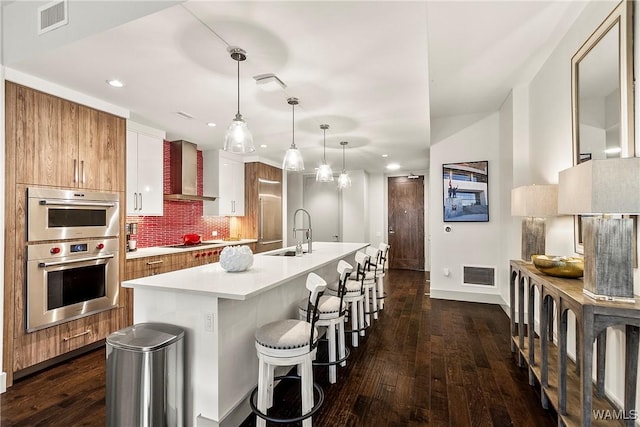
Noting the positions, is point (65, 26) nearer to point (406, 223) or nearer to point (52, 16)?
point (52, 16)

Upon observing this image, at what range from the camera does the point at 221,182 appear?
216 inches

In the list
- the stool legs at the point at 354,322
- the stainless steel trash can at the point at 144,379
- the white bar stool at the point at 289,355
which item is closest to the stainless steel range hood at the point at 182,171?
the stool legs at the point at 354,322

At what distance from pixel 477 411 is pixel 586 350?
982 mm

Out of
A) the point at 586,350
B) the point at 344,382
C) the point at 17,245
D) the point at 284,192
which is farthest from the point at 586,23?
the point at 284,192

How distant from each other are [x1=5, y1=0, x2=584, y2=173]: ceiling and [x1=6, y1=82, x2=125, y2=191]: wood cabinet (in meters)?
0.22

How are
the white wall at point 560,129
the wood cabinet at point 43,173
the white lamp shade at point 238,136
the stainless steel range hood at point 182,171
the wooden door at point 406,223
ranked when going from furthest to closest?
the wooden door at point 406,223, the stainless steel range hood at point 182,171, the wood cabinet at point 43,173, the white lamp shade at point 238,136, the white wall at point 560,129

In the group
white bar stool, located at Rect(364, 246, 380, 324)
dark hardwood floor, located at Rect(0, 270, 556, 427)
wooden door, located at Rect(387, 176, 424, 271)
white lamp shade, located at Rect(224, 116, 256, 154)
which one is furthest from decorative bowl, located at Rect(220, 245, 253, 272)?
wooden door, located at Rect(387, 176, 424, 271)

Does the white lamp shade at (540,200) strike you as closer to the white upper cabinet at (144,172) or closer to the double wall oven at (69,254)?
the double wall oven at (69,254)

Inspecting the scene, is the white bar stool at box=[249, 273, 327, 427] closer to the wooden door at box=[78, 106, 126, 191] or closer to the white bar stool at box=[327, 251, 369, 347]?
the white bar stool at box=[327, 251, 369, 347]

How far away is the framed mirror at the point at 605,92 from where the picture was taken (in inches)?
67.2

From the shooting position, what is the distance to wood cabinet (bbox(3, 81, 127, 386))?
2.50m

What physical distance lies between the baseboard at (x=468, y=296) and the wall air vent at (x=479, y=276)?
0.17 m

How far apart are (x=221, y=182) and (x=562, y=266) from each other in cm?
493

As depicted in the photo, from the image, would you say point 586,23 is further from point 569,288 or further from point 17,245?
point 17,245
